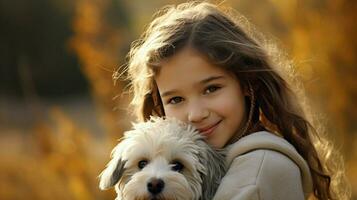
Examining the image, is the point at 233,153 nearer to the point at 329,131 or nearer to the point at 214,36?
the point at 214,36

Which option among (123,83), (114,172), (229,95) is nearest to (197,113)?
(229,95)

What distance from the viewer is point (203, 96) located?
12.0 feet

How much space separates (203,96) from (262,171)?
57cm

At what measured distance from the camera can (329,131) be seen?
24.8 feet

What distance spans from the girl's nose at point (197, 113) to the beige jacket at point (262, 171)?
21 cm

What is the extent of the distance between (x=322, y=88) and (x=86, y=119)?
9128 mm

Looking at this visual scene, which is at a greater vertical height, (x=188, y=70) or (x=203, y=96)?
(x=188, y=70)

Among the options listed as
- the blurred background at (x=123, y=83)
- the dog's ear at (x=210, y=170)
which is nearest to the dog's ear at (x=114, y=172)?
the dog's ear at (x=210, y=170)

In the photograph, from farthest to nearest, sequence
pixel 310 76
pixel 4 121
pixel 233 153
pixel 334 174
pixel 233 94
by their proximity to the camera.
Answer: pixel 4 121 → pixel 310 76 → pixel 334 174 → pixel 233 94 → pixel 233 153

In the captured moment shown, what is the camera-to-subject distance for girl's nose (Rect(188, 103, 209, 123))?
361cm

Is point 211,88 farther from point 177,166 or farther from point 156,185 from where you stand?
point 156,185

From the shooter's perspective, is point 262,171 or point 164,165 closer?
point 262,171

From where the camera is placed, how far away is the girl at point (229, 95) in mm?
3395

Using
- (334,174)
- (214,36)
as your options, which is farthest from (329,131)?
(214,36)
